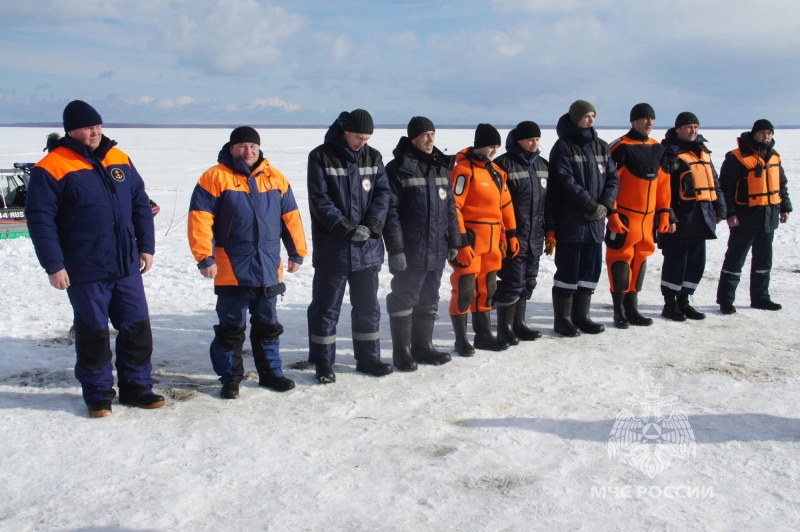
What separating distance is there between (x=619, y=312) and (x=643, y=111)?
184 centimetres

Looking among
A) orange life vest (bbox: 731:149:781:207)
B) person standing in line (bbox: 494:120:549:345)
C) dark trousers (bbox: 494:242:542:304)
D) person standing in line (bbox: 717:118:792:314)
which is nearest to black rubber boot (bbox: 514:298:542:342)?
person standing in line (bbox: 494:120:549:345)

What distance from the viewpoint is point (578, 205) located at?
232 inches

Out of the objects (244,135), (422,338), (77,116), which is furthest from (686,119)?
(77,116)

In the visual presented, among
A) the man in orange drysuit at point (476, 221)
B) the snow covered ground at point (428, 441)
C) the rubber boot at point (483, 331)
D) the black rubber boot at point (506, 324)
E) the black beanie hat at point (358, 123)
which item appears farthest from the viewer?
the black rubber boot at point (506, 324)

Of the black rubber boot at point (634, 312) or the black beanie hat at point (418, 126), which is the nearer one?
the black beanie hat at point (418, 126)

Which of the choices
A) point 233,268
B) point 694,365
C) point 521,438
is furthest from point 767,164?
point 233,268

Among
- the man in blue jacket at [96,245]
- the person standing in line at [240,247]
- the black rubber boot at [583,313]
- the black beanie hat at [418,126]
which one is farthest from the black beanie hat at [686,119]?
the man in blue jacket at [96,245]

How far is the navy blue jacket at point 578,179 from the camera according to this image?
5961 millimetres

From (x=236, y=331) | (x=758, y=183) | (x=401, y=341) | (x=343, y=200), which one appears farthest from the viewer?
(x=758, y=183)

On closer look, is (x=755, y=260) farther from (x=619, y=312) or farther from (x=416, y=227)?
(x=416, y=227)

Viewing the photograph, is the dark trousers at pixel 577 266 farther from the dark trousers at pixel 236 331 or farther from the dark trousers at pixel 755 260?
the dark trousers at pixel 236 331

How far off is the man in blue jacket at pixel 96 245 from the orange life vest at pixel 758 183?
5.64 meters

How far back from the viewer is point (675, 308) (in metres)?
6.62

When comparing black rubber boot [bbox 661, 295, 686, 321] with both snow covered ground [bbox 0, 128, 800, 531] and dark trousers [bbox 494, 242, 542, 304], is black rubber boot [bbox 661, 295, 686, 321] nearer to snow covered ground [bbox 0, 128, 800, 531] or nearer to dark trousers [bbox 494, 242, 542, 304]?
snow covered ground [bbox 0, 128, 800, 531]
